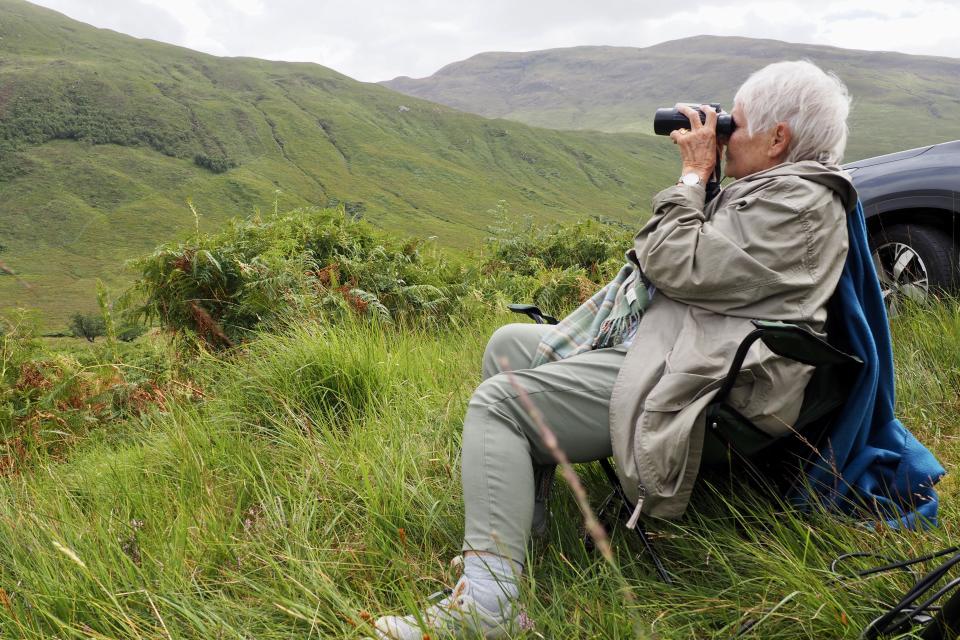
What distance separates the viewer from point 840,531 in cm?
201

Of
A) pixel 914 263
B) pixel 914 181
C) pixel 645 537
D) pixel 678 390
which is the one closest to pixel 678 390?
pixel 678 390

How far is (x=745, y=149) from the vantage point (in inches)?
97.2

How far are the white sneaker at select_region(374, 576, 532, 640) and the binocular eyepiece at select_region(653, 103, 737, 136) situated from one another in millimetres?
1798

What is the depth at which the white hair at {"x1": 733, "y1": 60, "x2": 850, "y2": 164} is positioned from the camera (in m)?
2.34

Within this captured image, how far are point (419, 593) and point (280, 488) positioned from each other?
863 millimetres

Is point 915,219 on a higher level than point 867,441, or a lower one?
higher

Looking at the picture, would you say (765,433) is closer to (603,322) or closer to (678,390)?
(678,390)

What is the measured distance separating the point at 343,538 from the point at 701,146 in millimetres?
→ 1880

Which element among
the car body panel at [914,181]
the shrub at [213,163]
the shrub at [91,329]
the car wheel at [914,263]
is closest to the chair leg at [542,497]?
the car wheel at [914,263]

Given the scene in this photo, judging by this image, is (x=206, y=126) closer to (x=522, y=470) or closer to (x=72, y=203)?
(x=72, y=203)

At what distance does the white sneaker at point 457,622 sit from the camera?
171cm

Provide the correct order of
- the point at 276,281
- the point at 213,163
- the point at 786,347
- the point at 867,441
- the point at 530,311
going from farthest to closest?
the point at 213,163, the point at 276,281, the point at 530,311, the point at 867,441, the point at 786,347

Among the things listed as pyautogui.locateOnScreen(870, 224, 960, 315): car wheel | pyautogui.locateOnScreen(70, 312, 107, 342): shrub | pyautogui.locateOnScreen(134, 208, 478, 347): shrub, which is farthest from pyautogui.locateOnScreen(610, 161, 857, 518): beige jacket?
pyautogui.locateOnScreen(70, 312, 107, 342): shrub

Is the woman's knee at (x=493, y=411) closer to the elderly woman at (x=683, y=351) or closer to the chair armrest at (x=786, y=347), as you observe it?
the elderly woman at (x=683, y=351)
